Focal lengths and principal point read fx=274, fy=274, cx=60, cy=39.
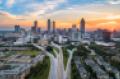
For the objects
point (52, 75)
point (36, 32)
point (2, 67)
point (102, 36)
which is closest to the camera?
point (52, 75)

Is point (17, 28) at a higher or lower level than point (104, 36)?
higher

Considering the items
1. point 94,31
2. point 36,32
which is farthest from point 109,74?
point 36,32

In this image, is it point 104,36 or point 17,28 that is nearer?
point 104,36

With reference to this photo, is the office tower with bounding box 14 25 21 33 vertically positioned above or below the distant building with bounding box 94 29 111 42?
above

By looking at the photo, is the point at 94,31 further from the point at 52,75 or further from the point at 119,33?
the point at 52,75

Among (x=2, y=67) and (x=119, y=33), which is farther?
(x=119, y=33)

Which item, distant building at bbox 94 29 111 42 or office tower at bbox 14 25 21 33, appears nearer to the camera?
distant building at bbox 94 29 111 42

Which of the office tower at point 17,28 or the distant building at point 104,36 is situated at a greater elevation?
the office tower at point 17,28

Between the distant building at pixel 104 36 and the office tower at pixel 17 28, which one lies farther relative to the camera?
the office tower at pixel 17 28

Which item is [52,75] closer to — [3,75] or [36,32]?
[3,75]

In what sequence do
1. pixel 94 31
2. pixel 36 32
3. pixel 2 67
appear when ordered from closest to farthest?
pixel 2 67
pixel 94 31
pixel 36 32
